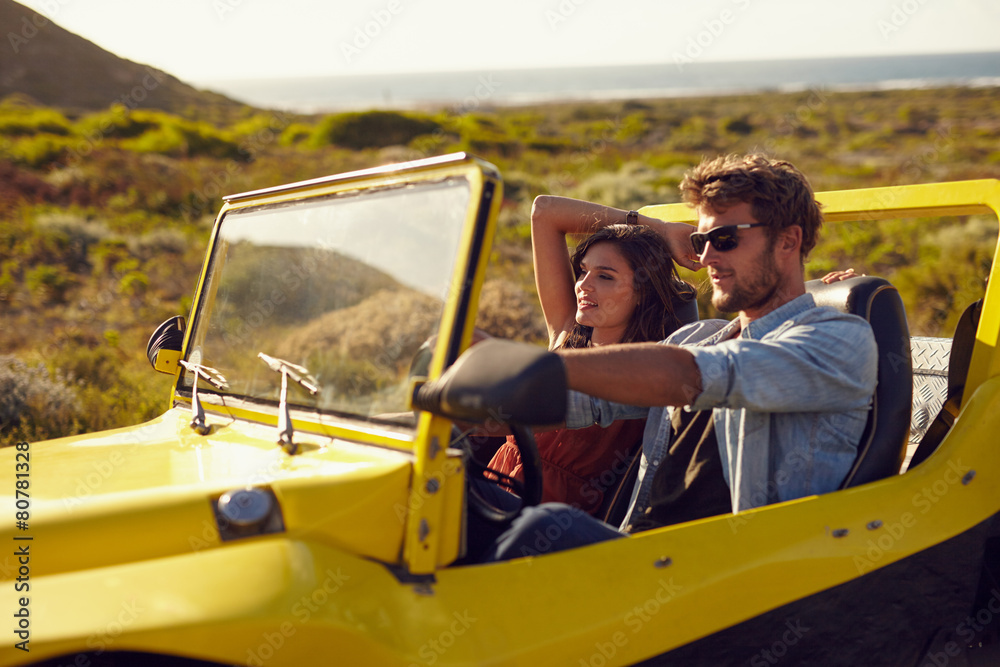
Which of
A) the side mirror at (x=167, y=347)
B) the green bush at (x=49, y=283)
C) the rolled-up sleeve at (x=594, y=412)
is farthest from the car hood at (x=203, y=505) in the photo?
the green bush at (x=49, y=283)

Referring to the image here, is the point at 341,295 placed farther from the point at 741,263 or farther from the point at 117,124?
the point at 117,124

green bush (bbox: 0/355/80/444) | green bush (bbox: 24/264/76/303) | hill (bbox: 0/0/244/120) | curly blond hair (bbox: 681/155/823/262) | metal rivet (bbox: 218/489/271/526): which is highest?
hill (bbox: 0/0/244/120)

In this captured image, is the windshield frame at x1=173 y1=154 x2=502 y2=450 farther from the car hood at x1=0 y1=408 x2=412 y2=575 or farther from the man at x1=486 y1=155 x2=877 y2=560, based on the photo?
the man at x1=486 y1=155 x2=877 y2=560

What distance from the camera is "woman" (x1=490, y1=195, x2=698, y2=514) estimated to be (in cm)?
256

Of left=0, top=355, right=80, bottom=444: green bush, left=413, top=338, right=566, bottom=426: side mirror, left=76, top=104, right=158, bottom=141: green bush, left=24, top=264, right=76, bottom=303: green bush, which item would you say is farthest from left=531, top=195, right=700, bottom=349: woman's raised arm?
left=76, top=104, right=158, bottom=141: green bush

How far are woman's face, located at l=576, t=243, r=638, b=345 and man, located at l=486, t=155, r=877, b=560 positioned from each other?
0.42m

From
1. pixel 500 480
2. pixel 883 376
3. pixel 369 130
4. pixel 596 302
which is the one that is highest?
pixel 369 130

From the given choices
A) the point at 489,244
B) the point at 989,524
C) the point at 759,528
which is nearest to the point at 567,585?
the point at 759,528

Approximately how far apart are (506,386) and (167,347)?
1.69 meters

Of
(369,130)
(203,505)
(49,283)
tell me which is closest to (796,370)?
(203,505)

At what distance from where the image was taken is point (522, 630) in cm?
140

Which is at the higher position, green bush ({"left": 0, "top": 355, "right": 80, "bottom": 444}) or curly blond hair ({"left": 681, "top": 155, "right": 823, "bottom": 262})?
curly blond hair ({"left": 681, "top": 155, "right": 823, "bottom": 262})

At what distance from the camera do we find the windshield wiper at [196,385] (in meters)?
2.08

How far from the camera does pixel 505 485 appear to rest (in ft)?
6.86
